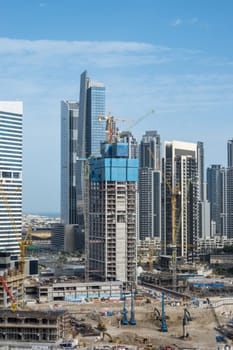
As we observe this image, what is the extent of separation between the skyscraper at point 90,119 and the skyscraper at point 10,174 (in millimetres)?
38020

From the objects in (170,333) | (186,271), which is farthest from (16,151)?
(170,333)

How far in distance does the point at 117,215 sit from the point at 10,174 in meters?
13.8

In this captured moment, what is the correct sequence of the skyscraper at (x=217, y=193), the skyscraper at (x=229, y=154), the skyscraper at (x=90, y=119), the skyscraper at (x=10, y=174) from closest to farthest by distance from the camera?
the skyscraper at (x=10, y=174) < the skyscraper at (x=90, y=119) < the skyscraper at (x=217, y=193) < the skyscraper at (x=229, y=154)

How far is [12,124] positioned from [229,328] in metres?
31.9

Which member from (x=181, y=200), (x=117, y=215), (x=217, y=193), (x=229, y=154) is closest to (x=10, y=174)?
(x=117, y=215)

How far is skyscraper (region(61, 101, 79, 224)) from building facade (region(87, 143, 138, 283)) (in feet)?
187

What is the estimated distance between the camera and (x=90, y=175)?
58781 mm

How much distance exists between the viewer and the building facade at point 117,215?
55750 mm

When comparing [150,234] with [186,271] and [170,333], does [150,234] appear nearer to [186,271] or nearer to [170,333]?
[186,271]

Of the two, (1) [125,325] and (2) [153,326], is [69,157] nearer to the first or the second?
(1) [125,325]

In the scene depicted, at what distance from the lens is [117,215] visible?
55844 mm

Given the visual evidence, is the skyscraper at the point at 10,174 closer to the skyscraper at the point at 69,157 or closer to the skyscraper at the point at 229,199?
the skyscraper at the point at 69,157

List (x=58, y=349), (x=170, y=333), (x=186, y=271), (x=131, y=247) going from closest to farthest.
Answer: (x=58, y=349), (x=170, y=333), (x=131, y=247), (x=186, y=271)

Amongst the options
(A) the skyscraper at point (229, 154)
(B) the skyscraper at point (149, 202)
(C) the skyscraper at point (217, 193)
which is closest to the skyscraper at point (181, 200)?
(B) the skyscraper at point (149, 202)
